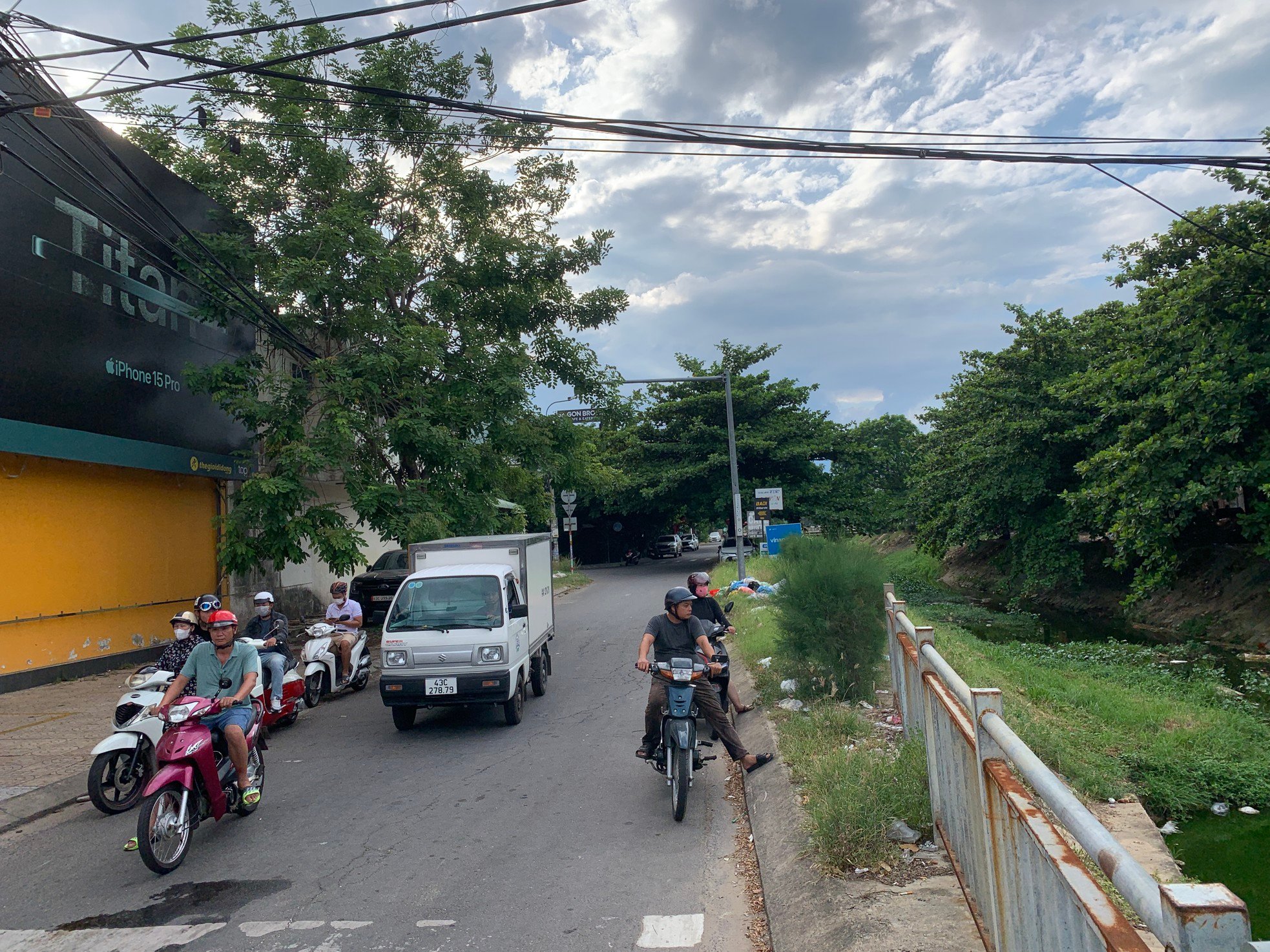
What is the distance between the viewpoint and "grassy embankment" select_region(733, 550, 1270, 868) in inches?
216

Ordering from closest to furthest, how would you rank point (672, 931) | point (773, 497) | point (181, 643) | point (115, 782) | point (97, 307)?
point (672, 931)
point (115, 782)
point (181, 643)
point (97, 307)
point (773, 497)

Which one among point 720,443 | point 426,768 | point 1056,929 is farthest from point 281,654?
point 720,443

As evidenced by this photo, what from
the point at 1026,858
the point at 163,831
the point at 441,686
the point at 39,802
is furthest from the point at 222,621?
the point at 1026,858

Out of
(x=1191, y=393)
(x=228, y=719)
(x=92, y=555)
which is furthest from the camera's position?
(x=1191, y=393)

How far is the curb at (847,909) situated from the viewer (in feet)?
13.4

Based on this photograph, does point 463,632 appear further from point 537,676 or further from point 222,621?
point 222,621

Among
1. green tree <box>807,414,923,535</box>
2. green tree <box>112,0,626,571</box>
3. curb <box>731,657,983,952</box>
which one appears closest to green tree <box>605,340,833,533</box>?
green tree <box>807,414,923,535</box>

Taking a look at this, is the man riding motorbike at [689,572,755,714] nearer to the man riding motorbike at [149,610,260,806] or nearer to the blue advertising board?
the man riding motorbike at [149,610,260,806]

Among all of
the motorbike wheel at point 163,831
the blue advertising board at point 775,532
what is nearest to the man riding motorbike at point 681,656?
the motorbike wheel at point 163,831

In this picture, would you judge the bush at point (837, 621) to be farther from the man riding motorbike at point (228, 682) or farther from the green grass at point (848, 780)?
the man riding motorbike at point (228, 682)

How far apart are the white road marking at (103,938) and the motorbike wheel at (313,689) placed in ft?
21.1

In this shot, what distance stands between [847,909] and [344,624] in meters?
9.51

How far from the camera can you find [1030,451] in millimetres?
23266

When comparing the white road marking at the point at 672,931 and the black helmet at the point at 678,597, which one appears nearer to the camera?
the white road marking at the point at 672,931
